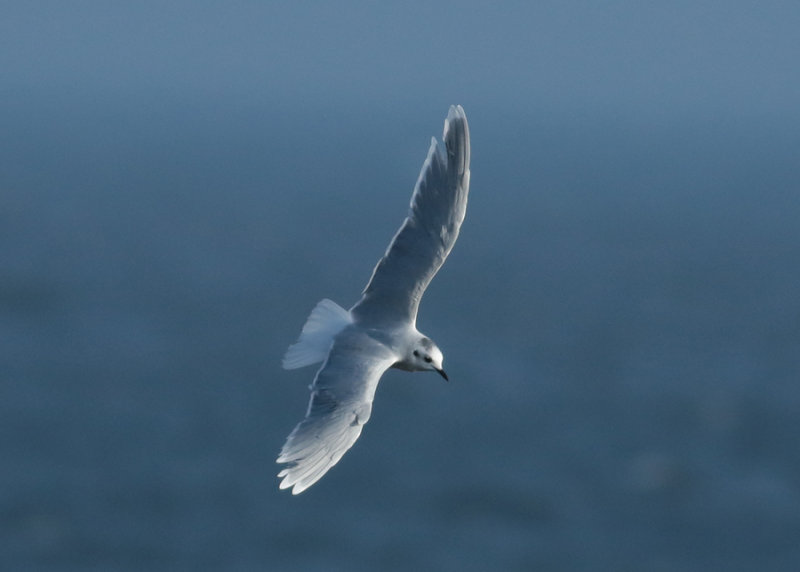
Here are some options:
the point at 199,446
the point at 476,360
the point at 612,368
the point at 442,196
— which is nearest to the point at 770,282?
the point at 612,368

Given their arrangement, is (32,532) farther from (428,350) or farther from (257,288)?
(428,350)

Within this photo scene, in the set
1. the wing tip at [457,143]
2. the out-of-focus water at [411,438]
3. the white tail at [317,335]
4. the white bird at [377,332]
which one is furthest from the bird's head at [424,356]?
the out-of-focus water at [411,438]

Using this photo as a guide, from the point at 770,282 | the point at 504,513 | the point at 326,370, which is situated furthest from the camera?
the point at 770,282

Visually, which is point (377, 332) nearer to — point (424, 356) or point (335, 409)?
point (424, 356)

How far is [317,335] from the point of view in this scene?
13336 millimetres

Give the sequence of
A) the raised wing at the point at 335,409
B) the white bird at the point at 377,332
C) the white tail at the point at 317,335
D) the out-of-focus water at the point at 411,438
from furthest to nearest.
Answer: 1. the out-of-focus water at the point at 411,438
2. the white tail at the point at 317,335
3. the white bird at the point at 377,332
4. the raised wing at the point at 335,409

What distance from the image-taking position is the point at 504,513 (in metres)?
118

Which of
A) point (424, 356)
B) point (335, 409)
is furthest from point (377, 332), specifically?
point (335, 409)

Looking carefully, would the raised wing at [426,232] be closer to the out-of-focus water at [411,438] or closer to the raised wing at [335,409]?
the raised wing at [335,409]

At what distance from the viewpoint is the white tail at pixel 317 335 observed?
515 inches

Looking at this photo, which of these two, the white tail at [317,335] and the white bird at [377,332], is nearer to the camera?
the white bird at [377,332]

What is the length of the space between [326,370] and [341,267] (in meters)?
144

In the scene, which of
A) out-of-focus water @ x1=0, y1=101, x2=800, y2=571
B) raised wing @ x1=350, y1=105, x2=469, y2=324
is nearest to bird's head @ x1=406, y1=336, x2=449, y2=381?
raised wing @ x1=350, y1=105, x2=469, y2=324

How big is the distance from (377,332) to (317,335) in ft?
2.04
